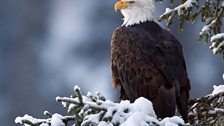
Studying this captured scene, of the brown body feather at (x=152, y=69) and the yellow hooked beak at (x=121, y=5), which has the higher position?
the yellow hooked beak at (x=121, y=5)

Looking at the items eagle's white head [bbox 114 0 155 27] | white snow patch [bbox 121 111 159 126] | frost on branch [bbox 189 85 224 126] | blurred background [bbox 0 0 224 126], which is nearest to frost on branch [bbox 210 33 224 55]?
frost on branch [bbox 189 85 224 126]

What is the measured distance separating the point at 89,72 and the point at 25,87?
2.96 metres

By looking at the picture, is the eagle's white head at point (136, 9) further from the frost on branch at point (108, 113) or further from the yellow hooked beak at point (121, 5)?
the frost on branch at point (108, 113)

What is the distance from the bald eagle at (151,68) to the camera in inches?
226

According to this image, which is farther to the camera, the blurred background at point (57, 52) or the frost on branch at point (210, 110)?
the blurred background at point (57, 52)

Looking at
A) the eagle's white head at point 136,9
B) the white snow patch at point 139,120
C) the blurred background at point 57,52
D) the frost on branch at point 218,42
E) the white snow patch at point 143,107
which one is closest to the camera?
the white snow patch at point 139,120

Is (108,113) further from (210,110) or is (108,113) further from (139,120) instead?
(210,110)

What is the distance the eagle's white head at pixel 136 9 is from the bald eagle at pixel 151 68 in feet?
0.63

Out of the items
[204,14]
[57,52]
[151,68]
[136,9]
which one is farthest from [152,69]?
[57,52]

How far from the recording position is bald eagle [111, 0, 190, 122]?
574 cm

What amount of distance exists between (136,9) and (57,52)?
33763 millimetres

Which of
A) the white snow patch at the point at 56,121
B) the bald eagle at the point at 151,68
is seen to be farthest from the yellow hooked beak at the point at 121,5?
the white snow patch at the point at 56,121

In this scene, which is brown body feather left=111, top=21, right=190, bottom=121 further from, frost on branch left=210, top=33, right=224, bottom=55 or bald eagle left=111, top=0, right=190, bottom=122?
frost on branch left=210, top=33, right=224, bottom=55

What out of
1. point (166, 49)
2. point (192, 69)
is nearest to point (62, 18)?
point (192, 69)
